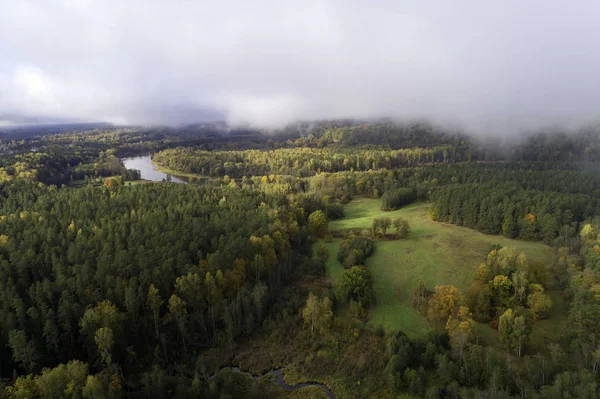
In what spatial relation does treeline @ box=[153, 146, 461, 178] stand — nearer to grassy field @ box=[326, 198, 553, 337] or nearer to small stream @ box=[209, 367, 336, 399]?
grassy field @ box=[326, 198, 553, 337]

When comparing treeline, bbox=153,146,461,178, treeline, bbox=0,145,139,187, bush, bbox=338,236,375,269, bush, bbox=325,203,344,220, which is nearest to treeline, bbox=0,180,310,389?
bush, bbox=338,236,375,269

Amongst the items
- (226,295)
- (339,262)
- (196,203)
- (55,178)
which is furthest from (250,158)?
(226,295)

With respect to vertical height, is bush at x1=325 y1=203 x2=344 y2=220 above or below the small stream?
above

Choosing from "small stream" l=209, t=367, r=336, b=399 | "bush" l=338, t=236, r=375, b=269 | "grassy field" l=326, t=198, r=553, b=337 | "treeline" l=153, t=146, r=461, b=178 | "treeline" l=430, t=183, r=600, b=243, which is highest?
"treeline" l=153, t=146, r=461, b=178

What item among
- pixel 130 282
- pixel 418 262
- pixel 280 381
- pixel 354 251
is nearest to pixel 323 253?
pixel 354 251

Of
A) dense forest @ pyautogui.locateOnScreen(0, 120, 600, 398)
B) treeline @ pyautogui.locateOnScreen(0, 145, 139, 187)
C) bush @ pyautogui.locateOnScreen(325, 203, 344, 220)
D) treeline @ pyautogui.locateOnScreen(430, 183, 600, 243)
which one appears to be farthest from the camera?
treeline @ pyautogui.locateOnScreen(0, 145, 139, 187)

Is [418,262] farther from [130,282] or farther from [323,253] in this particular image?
[130,282]

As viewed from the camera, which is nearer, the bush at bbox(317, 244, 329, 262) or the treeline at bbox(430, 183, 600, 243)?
the bush at bbox(317, 244, 329, 262)
